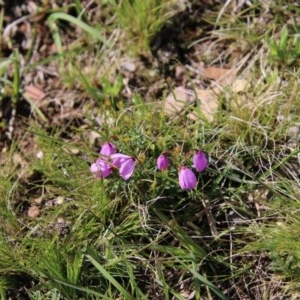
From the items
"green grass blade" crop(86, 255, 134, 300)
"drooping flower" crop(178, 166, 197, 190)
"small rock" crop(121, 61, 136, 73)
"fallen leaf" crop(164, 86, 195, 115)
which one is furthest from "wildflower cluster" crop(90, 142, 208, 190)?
"small rock" crop(121, 61, 136, 73)

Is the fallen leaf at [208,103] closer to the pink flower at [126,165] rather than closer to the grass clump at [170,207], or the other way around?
the grass clump at [170,207]

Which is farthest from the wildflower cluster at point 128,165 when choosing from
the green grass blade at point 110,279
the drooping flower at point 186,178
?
the green grass blade at point 110,279

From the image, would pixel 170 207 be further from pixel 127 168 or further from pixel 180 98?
pixel 180 98

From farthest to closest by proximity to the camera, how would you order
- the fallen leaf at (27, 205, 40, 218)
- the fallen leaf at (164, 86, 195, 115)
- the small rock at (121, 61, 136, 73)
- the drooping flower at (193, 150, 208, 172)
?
the small rock at (121, 61, 136, 73) < the fallen leaf at (164, 86, 195, 115) < the fallen leaf at (27, 205, 40, 218) < the drooping flower at (193, 150, 208, 172)

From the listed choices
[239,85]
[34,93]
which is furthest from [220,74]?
[34,93]

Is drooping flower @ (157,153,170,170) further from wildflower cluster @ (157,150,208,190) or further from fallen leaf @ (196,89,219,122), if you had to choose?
fallen leaf @ (196,89,219,122)

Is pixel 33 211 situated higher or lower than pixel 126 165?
lower

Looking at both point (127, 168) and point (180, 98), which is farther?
point (180, 98)

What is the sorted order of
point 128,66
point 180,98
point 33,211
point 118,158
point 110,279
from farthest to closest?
point 128,66
point 180,98
point 33,211
point 118,158
point 110,279
